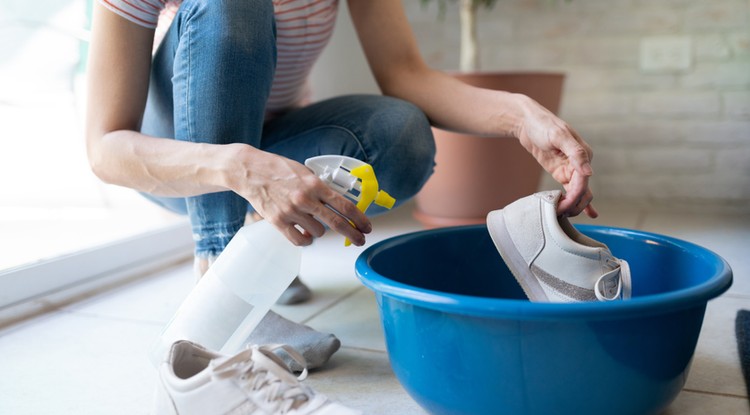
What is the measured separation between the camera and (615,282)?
29.5 inches

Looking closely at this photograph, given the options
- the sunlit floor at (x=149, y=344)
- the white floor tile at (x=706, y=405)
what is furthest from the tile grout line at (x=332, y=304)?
the white floor tile at (x=706, y=405)

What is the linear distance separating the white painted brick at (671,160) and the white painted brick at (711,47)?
27 cm

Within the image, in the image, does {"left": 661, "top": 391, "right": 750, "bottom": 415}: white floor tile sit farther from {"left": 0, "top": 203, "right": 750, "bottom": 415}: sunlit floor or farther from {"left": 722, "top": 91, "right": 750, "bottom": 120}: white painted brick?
{"left": 722, "top": 91, "right": 750, "bottom": 120}: white painted brick

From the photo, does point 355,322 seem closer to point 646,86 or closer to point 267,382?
point 267,382

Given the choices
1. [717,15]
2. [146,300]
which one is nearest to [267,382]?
[146,300]

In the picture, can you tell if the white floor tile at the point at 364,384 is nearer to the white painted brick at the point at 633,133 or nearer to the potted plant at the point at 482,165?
the potted plant at the point at 482,165

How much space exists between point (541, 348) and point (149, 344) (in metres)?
0.67

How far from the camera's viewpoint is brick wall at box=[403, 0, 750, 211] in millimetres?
1924

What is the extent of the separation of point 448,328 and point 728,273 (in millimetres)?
273


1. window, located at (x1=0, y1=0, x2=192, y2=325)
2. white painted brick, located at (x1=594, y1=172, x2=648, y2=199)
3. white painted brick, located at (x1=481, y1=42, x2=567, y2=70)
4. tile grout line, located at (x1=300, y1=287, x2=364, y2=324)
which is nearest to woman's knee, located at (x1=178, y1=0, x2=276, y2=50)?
tile grout line, located at (x1=300, y1=287, x2=364, y2=324)

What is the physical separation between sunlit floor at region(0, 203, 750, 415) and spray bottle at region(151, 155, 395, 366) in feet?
0.34

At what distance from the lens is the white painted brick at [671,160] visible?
199cm

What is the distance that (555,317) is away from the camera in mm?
570

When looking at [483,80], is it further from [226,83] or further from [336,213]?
[336,213]
